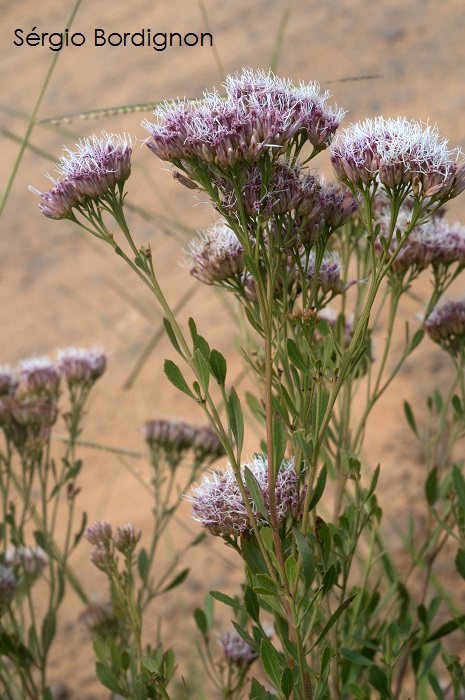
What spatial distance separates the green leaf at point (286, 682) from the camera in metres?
1.03

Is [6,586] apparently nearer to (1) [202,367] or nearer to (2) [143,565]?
(2) [143,565]

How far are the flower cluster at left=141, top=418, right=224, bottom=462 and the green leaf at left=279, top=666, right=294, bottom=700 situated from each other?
2.89ft

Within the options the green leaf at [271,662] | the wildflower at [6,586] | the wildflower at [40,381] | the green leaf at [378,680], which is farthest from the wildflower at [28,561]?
the green leaf at [271,662]

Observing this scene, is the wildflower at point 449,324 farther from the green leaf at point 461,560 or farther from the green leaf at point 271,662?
the green leaf at point 271,662

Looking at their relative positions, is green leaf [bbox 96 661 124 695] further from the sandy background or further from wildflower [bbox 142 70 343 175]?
the sandy background

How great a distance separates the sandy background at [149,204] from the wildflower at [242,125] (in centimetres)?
149

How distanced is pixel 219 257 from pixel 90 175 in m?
0.22

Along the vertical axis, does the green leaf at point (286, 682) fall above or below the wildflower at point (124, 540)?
below

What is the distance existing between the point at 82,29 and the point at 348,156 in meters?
7.27

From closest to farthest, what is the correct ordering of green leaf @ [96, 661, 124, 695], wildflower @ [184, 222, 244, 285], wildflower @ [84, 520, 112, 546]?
wildflower @ [184, 222, 244, 285] → green leaf @ [96, 661, 124, 695] → wildflower @ [84, 520, 112, 546]

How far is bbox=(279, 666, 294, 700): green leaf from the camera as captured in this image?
40.6 inches

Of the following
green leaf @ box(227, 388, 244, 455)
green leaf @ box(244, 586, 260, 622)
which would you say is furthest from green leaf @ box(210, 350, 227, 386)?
green leaf @ box(244, 586, 260, 622)

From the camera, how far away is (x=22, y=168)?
637cm

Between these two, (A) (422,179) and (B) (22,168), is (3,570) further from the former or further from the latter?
Result: (B) (22,168)
